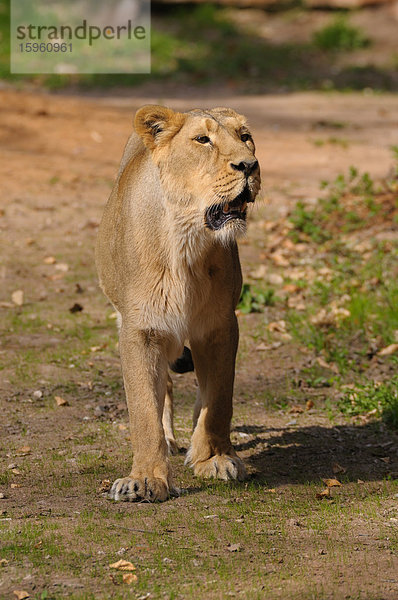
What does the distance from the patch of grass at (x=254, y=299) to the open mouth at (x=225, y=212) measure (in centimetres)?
329

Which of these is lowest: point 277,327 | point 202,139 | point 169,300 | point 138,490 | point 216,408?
point 138,490

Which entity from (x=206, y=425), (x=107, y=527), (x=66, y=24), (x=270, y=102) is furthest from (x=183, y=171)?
(x=66, y=24)

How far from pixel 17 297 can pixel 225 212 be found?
3.63m

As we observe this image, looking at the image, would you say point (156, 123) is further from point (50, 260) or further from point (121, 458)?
point (50, 260)

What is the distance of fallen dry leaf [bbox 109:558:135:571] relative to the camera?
12.7 feet

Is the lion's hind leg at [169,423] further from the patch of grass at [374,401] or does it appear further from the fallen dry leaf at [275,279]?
the fallen dry leaf at [275,279]

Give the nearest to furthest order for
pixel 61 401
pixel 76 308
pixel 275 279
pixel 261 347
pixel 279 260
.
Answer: pixel 61 401
pixel 261 347
pixel 76 308
pixel 275 279
pixel 279 260

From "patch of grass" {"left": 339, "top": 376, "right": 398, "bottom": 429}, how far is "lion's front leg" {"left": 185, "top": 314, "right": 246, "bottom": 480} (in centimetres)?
137

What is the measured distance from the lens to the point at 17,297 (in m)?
7.94

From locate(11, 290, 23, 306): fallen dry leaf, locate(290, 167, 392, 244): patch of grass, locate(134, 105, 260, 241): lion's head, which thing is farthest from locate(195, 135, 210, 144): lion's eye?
locate(290, 167, 392, 244): patch of grass

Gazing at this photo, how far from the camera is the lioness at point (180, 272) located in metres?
4.69

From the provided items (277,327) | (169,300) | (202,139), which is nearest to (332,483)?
(169,300)

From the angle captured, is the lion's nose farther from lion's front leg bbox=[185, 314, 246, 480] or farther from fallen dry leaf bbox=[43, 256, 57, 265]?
fallen dry leaf bbox=[43, 256, 57, 265]

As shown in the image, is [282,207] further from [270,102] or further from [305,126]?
[270,102]
